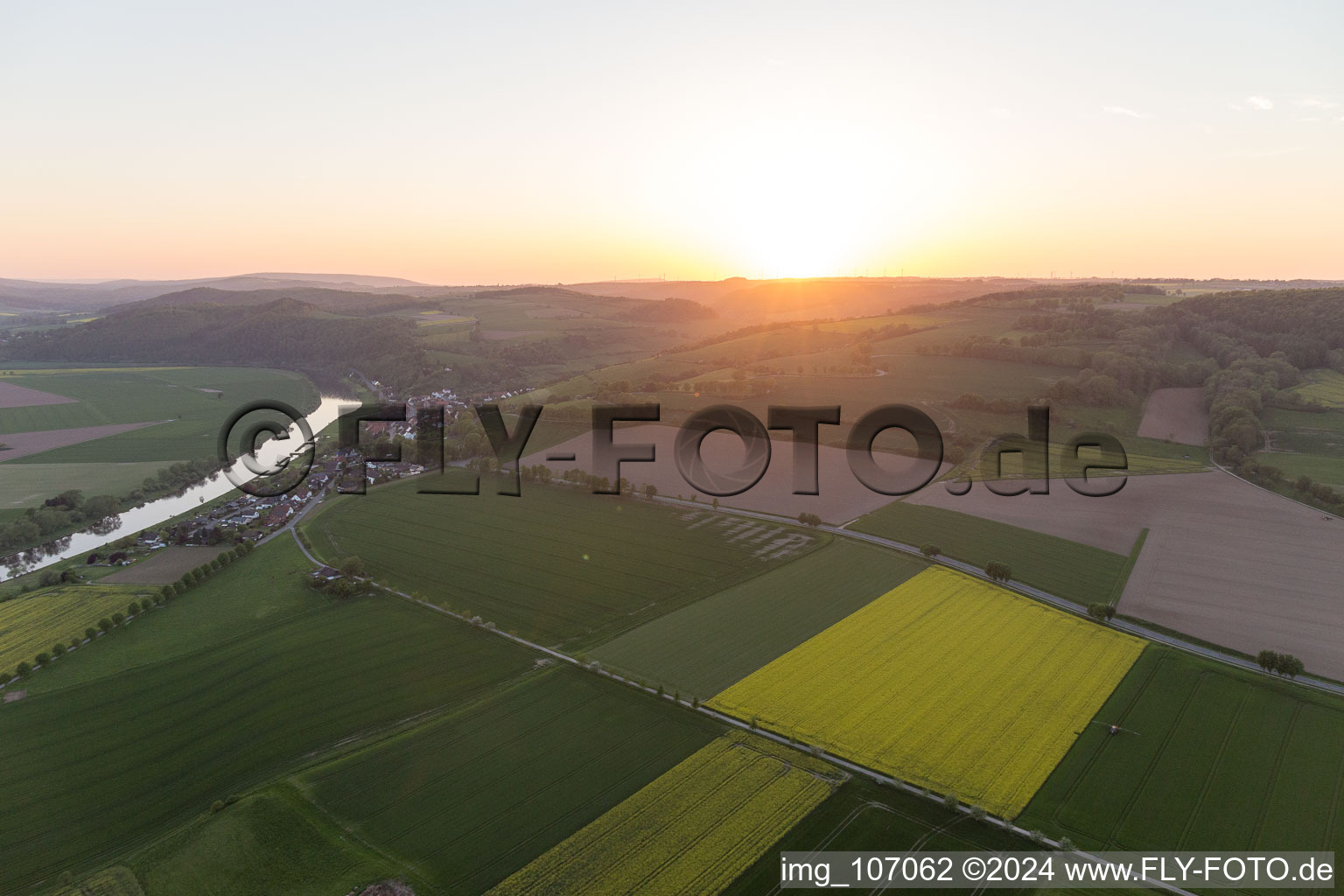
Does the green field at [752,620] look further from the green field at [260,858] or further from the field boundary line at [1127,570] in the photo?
the green field at [260,858]

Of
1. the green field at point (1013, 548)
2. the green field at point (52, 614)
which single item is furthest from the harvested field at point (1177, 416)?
the green field at point (52, 614)

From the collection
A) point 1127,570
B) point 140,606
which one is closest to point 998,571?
point 1127,570

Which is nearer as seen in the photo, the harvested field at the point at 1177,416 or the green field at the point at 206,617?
the green field at the point at 206,617

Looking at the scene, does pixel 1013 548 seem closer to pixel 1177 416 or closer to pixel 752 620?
pixel 752 620

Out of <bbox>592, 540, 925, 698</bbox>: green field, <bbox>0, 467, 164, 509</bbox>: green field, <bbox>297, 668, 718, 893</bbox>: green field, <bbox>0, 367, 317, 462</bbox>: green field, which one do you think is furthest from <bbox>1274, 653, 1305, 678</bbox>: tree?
<bbox>0, 367, 317, 462</bbox>: green field

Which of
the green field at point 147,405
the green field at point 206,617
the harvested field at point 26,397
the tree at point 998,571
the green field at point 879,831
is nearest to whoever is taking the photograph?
the green field at point 879,831

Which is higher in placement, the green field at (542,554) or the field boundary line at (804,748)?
the green field at (542,554)

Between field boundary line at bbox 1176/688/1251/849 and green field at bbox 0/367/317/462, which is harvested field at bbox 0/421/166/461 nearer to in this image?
green field at bbox 0/367/317/462
